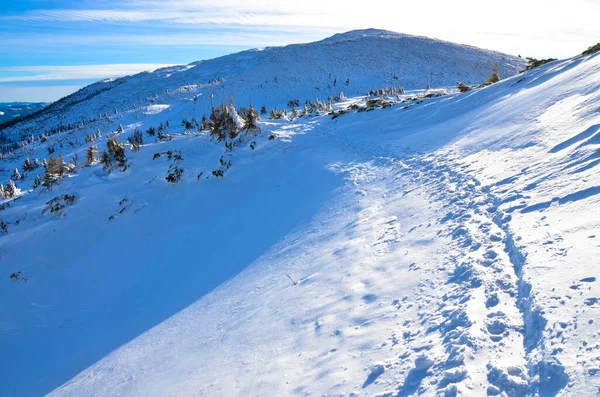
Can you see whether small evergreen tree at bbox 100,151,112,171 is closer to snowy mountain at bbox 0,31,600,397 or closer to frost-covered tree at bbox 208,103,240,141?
snowy mountain at bbox 0,31,600,397

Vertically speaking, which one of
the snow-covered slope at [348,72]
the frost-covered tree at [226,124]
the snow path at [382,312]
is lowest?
the snow path at [382,312]

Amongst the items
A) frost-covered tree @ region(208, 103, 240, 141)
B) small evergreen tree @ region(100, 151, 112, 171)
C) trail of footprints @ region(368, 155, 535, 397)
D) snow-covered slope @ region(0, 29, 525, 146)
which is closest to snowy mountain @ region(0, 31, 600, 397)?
trail of footprints @ region(368, 155, 535, 397)

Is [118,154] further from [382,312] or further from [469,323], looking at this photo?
[469,323]

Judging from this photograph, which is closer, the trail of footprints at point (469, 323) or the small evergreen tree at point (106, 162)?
the trail of footprints at point (469, 323)

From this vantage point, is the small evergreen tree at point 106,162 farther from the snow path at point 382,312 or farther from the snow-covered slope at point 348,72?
the snow-covered slope at point 348,72

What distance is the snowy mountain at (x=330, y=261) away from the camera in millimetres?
3293

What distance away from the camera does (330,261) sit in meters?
5.89

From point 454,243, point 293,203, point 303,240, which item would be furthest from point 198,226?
point 454,243

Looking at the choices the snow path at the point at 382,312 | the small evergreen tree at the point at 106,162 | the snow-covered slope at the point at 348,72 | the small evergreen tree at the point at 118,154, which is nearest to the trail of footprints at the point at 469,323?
the snow path at the point at 382,312

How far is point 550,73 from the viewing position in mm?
11852

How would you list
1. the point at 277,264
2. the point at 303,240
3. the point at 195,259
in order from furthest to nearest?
1. the point at 195,259
2. the point at 303,240
3. the point at 277,264

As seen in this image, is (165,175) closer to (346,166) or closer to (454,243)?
(346,166)

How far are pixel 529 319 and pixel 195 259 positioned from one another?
6.84 meters

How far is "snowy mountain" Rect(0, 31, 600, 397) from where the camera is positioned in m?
3.29
